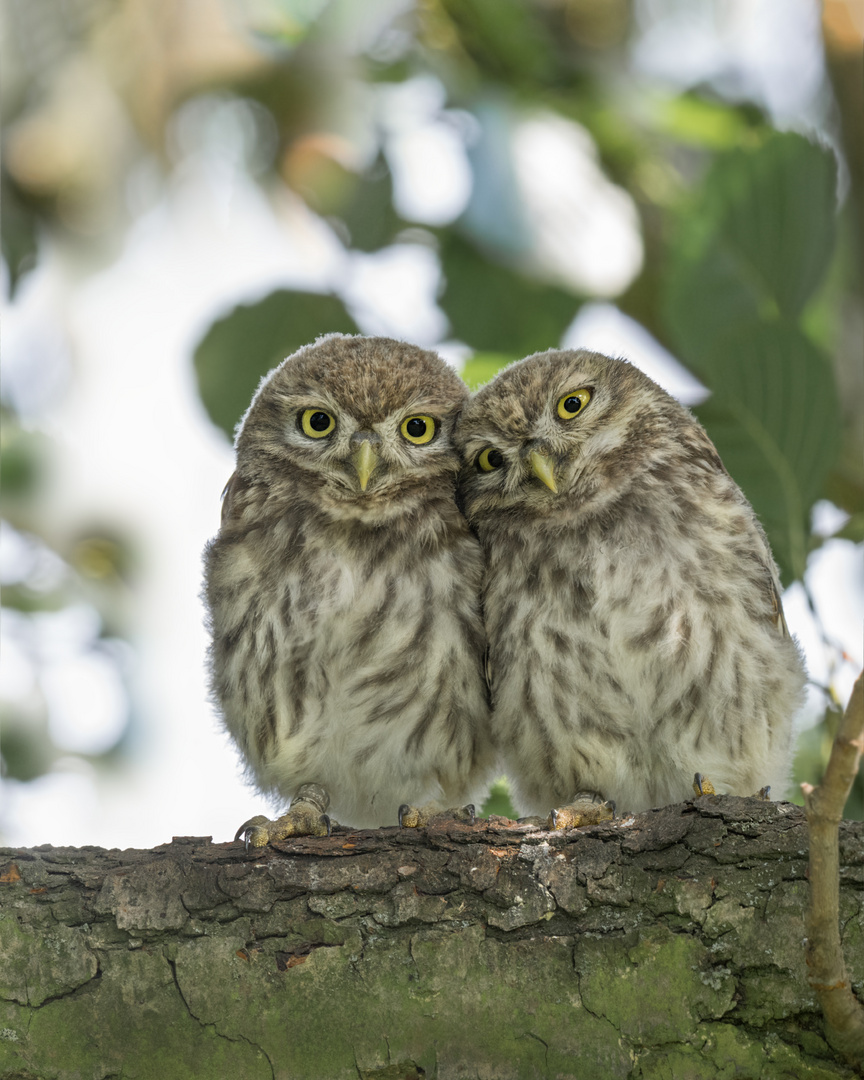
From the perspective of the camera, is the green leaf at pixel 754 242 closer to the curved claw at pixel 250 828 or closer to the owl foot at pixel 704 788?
the owl foot at pixel 704 788

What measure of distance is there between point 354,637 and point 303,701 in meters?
0.21

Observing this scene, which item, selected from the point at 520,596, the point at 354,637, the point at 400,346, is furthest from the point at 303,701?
the point at 400,346

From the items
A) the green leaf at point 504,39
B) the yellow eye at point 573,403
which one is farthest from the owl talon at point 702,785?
the green leaf at point 504,39

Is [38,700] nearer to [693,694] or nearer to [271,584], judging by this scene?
[271,584]

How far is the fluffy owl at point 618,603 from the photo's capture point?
301cm

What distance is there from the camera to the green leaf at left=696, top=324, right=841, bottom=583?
3102 mm

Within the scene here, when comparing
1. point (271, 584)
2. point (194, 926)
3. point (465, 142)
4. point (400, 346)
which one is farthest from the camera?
point (465, 142)

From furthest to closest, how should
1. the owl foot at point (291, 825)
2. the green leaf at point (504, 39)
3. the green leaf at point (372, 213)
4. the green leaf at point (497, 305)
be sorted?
the green leaf at point (504, 39)
the green leaf at point (497, 305)
the green leaf at point (372, 213)
the owl foot at point (291, 825)

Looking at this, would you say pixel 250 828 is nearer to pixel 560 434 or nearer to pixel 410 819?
pixel 410 819

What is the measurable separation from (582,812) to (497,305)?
5.70 feet

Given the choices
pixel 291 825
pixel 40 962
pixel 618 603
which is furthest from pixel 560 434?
pixel 40 962

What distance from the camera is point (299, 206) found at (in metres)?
4.03

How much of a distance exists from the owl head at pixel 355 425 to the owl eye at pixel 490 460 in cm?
9

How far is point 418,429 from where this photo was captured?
11.1ft
